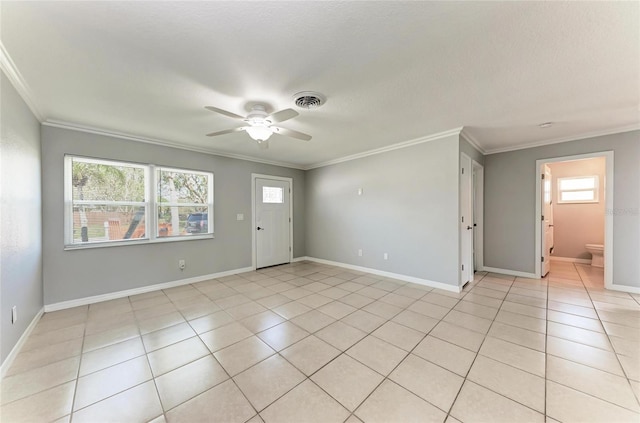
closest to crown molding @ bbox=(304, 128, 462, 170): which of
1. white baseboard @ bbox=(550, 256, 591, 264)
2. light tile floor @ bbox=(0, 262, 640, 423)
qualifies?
light tile floor @ bbox=(0, 262, 640, 423)

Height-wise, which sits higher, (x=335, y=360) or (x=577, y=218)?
(x=577, y=218)

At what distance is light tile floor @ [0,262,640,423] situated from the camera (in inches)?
56.1

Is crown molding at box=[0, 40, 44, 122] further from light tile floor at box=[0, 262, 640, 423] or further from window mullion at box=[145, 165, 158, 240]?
light tile floor at box=[0, 262, 640, 423]

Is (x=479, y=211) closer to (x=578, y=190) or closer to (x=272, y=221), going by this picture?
(x=578, y=190)

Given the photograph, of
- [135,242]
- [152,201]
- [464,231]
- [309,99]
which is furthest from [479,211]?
[135,242]

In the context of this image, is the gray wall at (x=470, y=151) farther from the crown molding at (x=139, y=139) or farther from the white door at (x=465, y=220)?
the crown molding at (x=139, y=139)

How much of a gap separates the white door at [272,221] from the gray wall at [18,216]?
2980 mm

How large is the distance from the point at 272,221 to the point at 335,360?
12.2 ft

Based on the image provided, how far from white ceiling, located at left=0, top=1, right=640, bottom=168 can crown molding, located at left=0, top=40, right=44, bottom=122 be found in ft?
0.13

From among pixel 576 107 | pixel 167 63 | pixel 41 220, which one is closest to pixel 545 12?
pixel 576 107

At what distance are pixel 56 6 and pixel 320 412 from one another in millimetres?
2811

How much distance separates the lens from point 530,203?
415 centimetres

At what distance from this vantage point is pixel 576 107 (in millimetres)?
2639

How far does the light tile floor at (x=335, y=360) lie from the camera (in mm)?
1426
